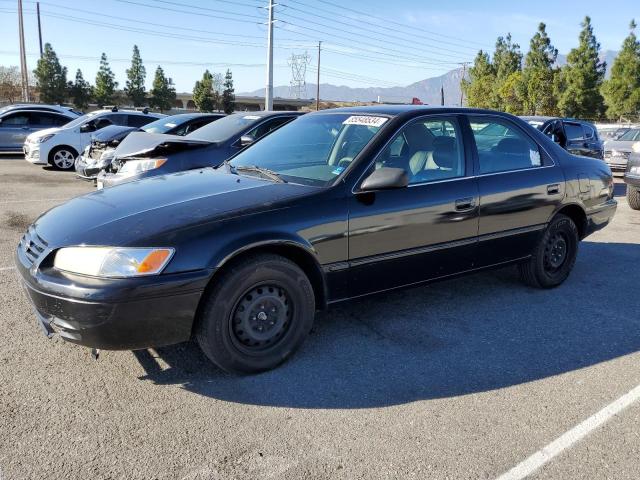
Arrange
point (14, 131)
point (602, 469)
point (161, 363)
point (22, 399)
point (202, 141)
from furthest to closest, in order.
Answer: point (14, 131) < point (202, 141) < point (161, 363) < point (22, 399) < point (602, 469)

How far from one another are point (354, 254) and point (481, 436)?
1.34 m

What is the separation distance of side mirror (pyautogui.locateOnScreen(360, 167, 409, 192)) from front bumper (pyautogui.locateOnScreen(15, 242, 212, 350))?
1199 millimetres

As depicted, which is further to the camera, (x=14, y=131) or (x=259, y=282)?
(x=14, y=131)

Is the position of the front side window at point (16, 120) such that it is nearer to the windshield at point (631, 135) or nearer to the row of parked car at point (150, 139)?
the row of parked car at point (150, 139)

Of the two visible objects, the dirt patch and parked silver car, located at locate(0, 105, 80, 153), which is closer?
the dirt patch

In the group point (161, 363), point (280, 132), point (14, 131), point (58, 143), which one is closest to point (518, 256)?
point (280, 132)

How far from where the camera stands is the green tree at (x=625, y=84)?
36.6 metres

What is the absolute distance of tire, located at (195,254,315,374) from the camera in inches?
119

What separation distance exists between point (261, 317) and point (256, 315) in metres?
0.04

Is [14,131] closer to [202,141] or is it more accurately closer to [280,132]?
[202,141]

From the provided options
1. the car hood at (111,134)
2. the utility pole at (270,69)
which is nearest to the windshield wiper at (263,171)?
the car hood at (111,134)

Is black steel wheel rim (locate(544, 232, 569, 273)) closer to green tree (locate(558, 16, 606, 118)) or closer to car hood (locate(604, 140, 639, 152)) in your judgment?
car hood (locate(604, 140, 639, 152))

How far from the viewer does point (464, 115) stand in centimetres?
433

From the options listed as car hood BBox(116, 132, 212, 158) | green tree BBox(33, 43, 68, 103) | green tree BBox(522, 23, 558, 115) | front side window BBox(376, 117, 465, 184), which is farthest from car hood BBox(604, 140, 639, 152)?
green tree BBox(33, 43, 68, 103)
